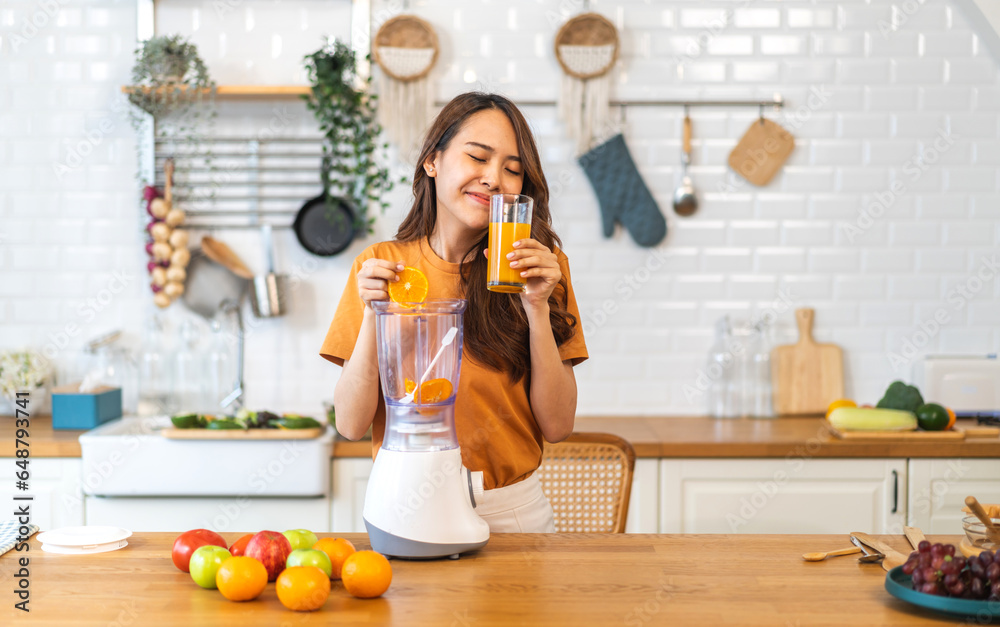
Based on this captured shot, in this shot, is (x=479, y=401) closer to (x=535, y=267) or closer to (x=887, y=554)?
(x=535, y=267)

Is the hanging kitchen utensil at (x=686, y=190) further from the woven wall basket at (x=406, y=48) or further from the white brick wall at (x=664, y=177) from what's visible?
the woven wall basket at (x=406, y=48)

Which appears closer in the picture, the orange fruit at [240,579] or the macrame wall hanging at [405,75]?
the orange fruit at [240,579]

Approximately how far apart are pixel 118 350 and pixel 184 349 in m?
0.24

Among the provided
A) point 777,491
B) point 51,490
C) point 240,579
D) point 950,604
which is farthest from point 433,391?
point 51,490

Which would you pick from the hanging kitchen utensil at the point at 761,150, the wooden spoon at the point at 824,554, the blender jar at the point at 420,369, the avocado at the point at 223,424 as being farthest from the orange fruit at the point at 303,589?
the hanging kitchen utensil at the point at 761,150

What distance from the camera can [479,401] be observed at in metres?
1.64

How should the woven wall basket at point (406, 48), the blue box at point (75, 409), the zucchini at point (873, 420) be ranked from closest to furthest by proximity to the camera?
the zucchini at point (873, 420), the blue box at point (75, 409), the woven wall basket at point (406, 48)

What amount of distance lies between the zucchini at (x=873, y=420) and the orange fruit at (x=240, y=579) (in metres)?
2.12

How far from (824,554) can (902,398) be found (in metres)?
1.71

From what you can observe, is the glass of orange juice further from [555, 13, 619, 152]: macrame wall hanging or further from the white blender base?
[555, 13, 619, 152]: macrame wall hanging

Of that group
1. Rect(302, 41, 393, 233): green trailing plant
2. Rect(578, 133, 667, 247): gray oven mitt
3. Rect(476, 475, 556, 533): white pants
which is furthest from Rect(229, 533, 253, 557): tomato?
Rect(578, 133, 667, 247): gray oven mitt

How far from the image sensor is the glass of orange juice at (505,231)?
52.8 inches

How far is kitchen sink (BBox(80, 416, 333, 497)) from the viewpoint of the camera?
2555 mm

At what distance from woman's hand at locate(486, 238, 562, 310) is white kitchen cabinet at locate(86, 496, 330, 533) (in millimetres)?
1438
